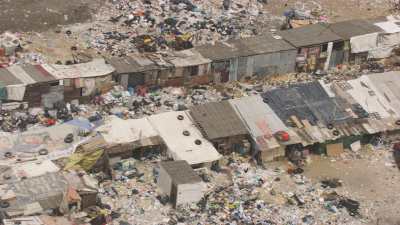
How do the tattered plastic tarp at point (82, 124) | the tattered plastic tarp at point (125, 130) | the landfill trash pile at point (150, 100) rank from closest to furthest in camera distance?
the tattered plastic tarp at point (125, 130), the tattered plastic tarp at point (82, 124), the landfill trash pile at point (150, 100)

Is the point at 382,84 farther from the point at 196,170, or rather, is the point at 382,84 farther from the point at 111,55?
the point at 111,55

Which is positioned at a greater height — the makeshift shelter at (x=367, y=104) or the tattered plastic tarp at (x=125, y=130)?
the makeshift shelter at (x=367, y=104)

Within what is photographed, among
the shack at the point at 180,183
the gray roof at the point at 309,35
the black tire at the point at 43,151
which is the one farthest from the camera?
the gray roof at the point at 309,35

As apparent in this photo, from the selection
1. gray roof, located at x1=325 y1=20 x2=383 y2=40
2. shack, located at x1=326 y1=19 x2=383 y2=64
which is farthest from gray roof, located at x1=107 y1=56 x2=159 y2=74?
gray roof, located at x1=325 y1=20 x2=383 y2=40

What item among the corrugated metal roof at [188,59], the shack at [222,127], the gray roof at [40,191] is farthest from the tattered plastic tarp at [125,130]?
the corrugated metal roof at [188,59]

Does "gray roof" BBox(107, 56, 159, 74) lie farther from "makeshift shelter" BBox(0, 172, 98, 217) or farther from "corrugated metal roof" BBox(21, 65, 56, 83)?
"makeshift shelter" BBox(0, 172, 98, 217)

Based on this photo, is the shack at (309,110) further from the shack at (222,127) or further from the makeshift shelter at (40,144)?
the makeshift shelter at (40,144)

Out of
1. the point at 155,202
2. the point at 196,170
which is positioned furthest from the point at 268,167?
the point at 155,202
